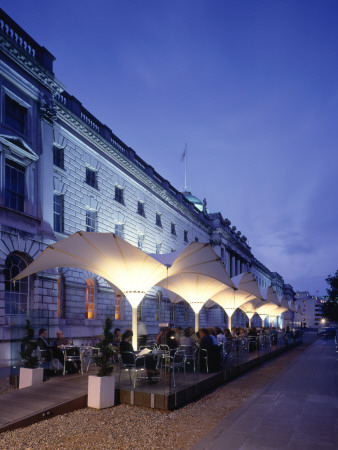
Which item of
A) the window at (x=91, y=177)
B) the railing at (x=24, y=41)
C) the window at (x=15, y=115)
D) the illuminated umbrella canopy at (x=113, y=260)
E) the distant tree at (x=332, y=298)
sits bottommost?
the distant tree at (x=332, y=298)

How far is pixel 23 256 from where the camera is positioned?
744 inches

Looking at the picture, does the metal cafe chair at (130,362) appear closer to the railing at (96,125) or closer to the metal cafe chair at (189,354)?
the metal cafe chair at (189,354)

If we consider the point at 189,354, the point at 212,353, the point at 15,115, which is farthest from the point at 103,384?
the point at 15,115

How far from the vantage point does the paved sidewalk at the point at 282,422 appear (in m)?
6.84

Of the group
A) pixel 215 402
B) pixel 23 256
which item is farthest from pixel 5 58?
pixel 215 402

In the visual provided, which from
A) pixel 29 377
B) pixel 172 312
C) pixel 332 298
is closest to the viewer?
pixel 29 377

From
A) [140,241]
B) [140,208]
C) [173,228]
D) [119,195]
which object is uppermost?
[119,195]

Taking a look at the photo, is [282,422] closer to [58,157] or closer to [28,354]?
[28,354]

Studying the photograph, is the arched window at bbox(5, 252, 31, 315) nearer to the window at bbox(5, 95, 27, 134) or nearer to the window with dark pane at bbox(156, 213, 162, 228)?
the window at bbox(5, 95, 27, 134)

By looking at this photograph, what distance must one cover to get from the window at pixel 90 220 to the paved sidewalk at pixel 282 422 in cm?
1537

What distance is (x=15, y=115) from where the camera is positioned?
64.1 feet

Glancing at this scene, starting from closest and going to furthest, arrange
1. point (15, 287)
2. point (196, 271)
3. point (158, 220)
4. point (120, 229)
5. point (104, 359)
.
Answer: point (104, 359)
point (196, 271)
point (15, 287)
point (120, 229)
point (158, 220)

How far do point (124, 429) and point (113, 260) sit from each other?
21.0ft

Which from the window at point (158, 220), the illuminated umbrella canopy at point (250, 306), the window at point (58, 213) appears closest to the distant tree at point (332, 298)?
the illuminated umbrella canopy at point (250, 306)
